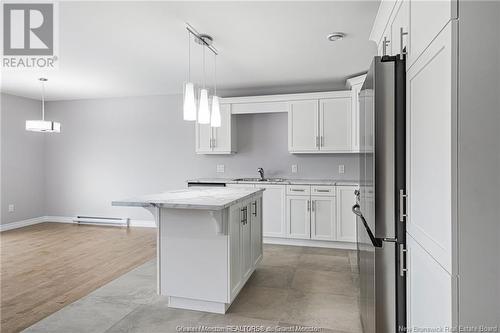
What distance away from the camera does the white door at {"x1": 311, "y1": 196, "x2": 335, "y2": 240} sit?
445cm

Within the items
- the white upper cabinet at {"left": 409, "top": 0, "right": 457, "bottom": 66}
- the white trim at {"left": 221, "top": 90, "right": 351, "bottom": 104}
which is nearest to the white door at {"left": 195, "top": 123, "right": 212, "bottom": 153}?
the white trim at {"left": 221, "top": 90, "right": 351, "bottom": 104}

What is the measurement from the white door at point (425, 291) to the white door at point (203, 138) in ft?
13.4

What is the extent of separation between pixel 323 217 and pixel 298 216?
1.18 feet

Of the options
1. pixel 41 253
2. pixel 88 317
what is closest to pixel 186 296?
pixel 88 317

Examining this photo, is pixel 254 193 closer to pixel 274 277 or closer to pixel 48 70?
pixel 274 277

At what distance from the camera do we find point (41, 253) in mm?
4188

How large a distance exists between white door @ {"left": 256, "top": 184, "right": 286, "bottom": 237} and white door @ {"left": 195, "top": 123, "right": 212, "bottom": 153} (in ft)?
3.90

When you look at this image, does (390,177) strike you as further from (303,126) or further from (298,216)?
(303,126)

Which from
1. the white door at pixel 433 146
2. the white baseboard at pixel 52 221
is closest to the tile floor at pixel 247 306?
the white door at pixel 433 146

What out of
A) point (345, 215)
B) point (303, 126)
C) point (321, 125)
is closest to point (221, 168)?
point (303, 126)

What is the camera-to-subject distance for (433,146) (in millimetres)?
1193

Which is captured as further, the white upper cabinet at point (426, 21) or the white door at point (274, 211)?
the white door at point (274, 211)

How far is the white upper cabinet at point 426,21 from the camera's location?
3.58 ft

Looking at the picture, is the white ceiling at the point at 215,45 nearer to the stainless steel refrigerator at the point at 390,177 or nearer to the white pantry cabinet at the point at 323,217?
the stainless steel refrigerator at the point at 390,177
